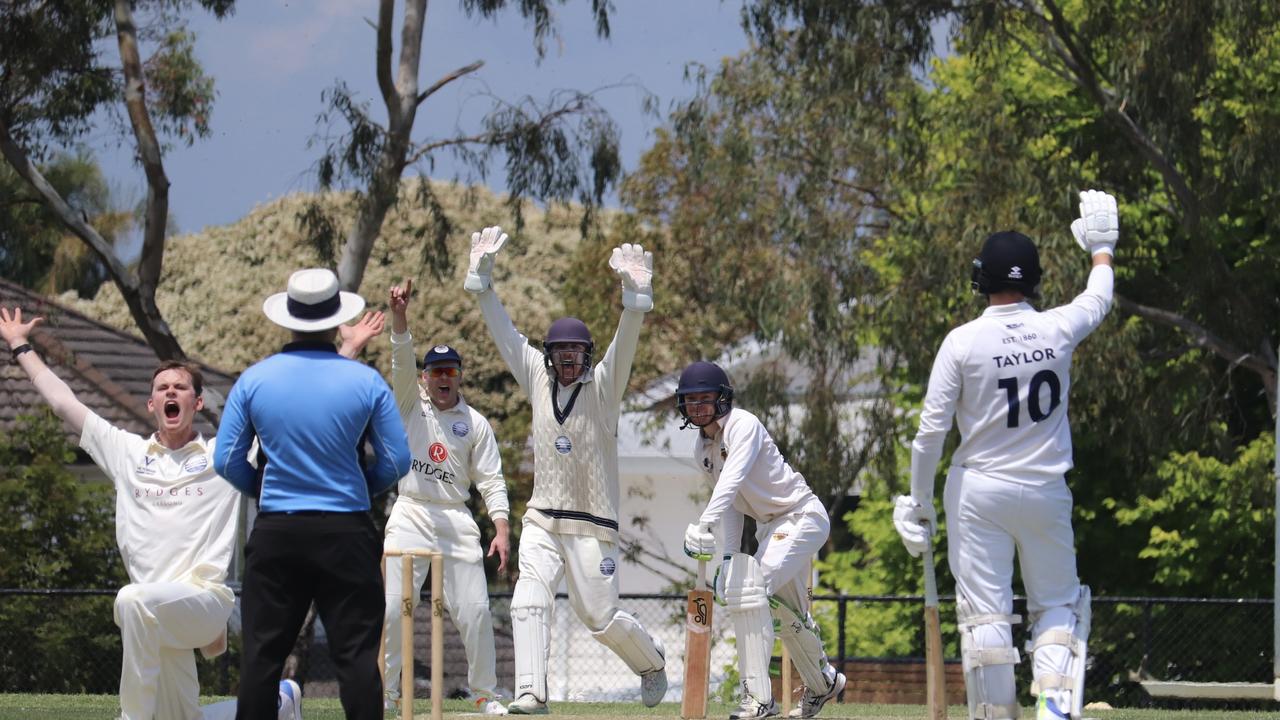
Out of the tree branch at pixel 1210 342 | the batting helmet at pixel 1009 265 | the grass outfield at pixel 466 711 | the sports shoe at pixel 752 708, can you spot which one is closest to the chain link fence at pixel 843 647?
the grass outfield at pixel 466 711

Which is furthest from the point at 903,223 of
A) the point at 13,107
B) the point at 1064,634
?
the point at 1064,634

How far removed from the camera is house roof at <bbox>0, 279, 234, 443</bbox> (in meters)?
22.5

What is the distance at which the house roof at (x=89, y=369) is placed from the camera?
22.5m

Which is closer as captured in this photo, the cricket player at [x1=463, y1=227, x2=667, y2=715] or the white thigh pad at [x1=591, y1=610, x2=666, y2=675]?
the cricket player at [x1=463, y1=227, x2=667, y2=715]

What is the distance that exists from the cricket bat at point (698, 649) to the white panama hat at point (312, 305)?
302 cm

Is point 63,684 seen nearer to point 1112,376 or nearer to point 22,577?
point 22,577

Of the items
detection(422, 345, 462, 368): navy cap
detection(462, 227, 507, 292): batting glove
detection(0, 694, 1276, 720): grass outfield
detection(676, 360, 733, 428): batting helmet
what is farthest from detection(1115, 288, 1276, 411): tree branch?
detection(676, 360, 733, 428): batting helmet

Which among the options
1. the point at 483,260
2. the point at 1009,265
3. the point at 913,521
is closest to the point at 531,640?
the point at 483,260

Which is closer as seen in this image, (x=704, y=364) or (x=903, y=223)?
(x=704, y=364)

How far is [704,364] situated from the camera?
32.2ft

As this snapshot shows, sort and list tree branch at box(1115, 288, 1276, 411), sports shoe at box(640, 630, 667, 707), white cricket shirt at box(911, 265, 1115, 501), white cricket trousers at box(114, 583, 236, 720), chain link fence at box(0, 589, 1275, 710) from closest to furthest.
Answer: white cricket shirt at box(911, 265, 1115, 501) → white cricket trousers at box(114, 583, 236, 720) → sports shoe at box(640, 630, 667, 707) → chain link fence at box(0, 589, 1275, 710) → tree branch at box(1115, 288, 1276, 411)

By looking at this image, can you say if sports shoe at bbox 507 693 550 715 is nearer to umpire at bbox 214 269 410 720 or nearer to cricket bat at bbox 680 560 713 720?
cricket bat at bbox 680 560 713 720

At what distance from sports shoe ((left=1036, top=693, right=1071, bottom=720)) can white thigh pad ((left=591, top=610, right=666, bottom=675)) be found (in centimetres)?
339

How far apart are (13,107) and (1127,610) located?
13.5m
